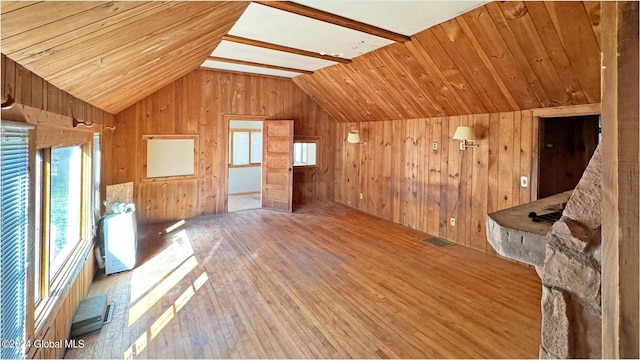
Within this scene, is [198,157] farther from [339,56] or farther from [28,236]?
[28,236]

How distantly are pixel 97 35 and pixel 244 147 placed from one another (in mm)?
7087

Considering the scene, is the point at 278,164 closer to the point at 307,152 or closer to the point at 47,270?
the point at 307,152

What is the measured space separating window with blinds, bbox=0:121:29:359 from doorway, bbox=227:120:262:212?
6332 millimetres

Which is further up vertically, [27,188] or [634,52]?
[634,52]

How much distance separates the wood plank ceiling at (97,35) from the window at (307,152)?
4.48 meters

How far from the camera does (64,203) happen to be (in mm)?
2799

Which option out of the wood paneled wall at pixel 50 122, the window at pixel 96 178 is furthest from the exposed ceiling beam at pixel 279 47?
the window at pixel 96 178

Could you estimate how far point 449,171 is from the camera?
4742 mm

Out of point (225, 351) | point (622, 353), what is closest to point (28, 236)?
point (225, 351)

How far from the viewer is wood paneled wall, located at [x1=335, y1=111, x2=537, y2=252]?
12.8 ft

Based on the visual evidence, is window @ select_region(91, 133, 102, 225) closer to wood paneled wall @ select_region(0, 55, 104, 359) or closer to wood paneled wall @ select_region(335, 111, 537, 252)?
wood paneled wall @ select_region(0, 55, 104, 359)

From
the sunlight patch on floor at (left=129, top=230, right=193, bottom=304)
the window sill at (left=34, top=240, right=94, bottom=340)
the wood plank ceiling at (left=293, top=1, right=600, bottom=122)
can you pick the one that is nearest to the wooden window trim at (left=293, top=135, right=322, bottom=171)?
the wood plank ceiling at (left=293, top=1, right=600, bottom=122)

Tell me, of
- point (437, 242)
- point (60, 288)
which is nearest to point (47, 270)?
point (60, 288)

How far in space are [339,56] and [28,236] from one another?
13.6ft
